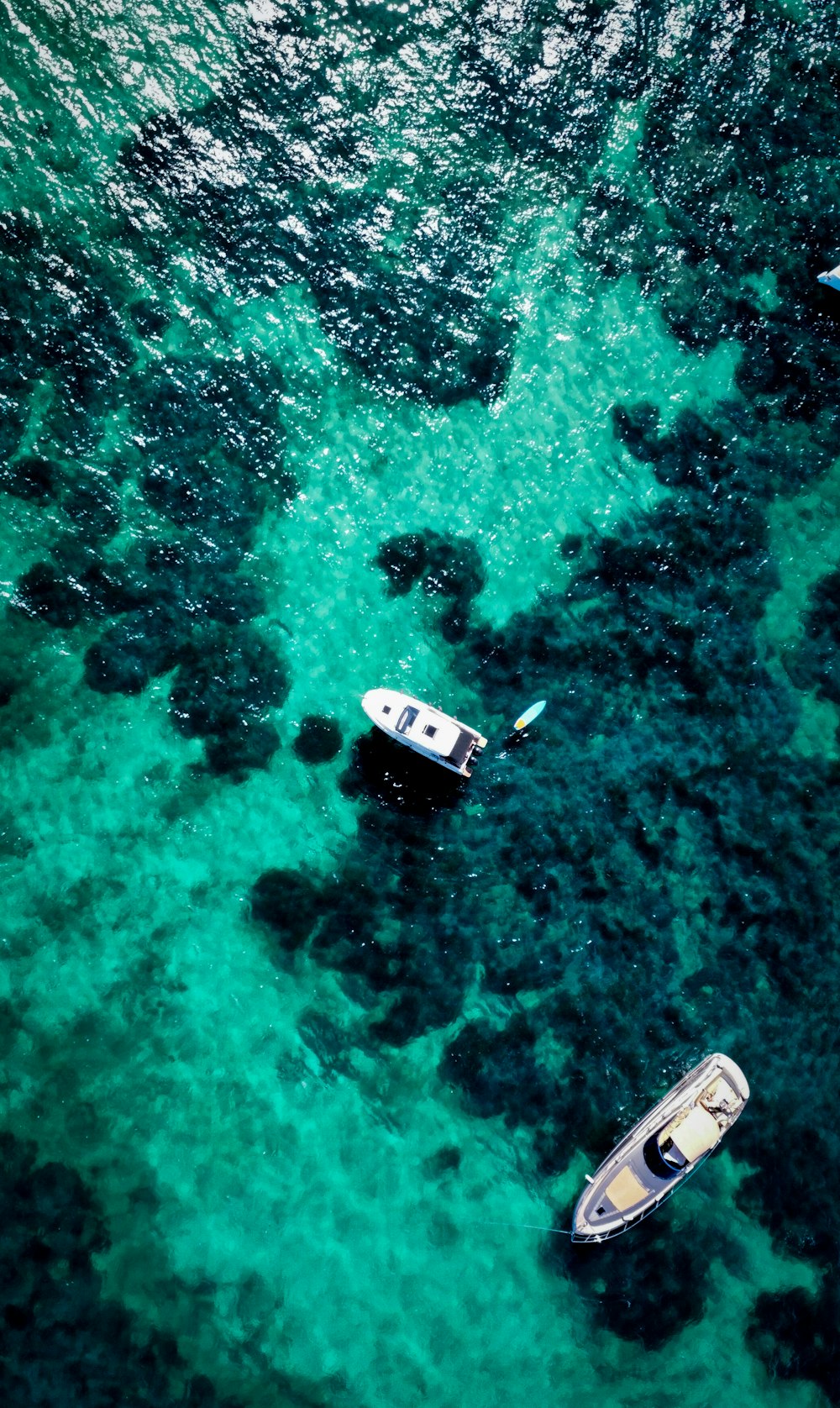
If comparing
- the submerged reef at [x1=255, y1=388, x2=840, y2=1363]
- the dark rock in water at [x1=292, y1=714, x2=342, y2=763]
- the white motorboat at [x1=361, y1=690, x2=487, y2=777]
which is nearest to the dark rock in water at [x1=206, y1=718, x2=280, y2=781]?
the dark rock in water at [x1=292, y1=714, x2=342, y2=763]

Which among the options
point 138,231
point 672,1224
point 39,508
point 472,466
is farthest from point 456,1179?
point 138,231

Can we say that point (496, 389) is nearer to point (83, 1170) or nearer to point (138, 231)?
point (138, 231)

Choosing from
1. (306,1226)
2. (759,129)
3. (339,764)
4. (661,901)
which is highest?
(759,129)

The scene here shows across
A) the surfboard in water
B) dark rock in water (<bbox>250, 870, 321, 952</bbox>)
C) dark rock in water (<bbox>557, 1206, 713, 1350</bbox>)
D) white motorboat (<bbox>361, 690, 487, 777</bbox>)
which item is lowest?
dark rock in water (<bbox>557, 1206, 713, 1350</bbox>)

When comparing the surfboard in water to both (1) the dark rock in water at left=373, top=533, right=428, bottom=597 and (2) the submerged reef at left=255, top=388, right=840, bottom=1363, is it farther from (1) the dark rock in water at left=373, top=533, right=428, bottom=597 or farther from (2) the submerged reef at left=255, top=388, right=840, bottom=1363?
(1) the dark rock in water at left=373, top=533, right=428, bottom=597

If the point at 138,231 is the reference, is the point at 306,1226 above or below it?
below

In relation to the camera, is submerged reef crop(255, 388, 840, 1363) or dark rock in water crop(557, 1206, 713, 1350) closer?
dark rock in water crop(557, 1206, 713, 1350)

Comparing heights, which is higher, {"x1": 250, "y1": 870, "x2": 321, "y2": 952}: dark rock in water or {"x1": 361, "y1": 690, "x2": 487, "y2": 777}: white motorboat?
{"x1": 361, "y1": 690, "x2": 487, "y2": 777}: white motorboat
